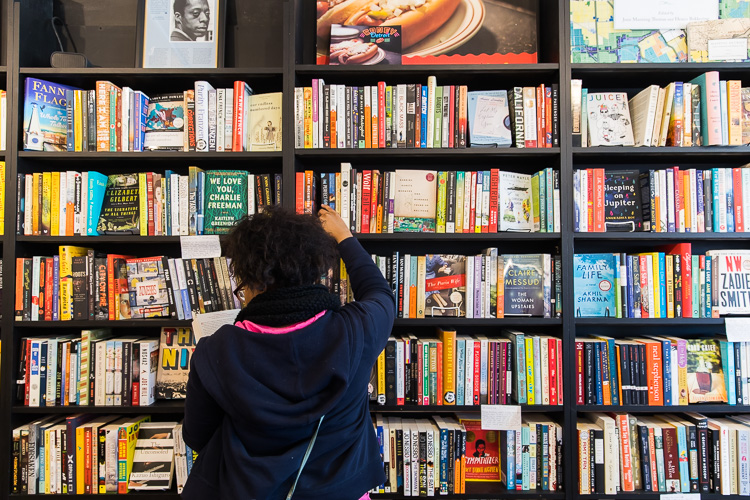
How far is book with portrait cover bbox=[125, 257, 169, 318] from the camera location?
1.67 meters

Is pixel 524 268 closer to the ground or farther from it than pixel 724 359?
farther from it

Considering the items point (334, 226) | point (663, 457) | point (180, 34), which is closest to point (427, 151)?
point (334, 226)

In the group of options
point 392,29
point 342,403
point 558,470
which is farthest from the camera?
point 392,29

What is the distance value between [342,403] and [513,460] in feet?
3.36

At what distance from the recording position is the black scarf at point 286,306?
3.00 ft

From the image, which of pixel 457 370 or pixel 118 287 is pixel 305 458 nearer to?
pixel 457 370

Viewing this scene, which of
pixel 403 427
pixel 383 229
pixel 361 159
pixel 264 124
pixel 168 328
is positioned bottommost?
pixel 403 427

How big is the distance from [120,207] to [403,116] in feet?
4.08

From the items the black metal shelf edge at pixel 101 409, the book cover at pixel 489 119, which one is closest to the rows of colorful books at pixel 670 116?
the book cover at pixel 489 119

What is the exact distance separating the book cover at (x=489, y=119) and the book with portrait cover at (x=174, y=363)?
1444mm

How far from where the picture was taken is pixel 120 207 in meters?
1.71

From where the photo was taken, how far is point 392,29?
1.73 meters

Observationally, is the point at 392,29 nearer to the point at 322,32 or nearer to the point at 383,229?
the point at 322,32

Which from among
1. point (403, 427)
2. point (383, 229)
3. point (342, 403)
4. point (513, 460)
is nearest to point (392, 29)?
point (383, 229)
